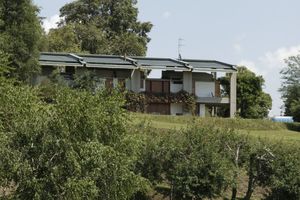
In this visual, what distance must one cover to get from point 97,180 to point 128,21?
56.4m

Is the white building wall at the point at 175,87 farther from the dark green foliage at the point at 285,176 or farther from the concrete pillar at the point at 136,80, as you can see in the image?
the dark green foliage at the point at 285,176

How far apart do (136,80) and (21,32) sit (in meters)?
12.3

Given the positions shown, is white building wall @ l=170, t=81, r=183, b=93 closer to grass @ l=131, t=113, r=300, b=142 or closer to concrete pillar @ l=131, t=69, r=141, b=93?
concrete pillar @ l=131, t=69, r=141, b=93

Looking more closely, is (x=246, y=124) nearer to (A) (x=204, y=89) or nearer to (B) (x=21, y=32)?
(A) (x=204, y=89)

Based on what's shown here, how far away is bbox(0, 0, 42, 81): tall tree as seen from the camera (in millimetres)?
40312

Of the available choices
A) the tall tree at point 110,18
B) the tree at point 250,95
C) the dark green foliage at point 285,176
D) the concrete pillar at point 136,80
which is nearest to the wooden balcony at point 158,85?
the concrete pillar at point 136,80

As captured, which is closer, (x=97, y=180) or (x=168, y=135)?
(x=97, y=180)

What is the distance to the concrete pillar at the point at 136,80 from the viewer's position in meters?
50.4

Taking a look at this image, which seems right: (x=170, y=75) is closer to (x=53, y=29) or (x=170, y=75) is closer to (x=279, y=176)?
(x=53, y=29)

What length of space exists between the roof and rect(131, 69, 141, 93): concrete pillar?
0.59 metres

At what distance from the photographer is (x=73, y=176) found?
17125 millimetres

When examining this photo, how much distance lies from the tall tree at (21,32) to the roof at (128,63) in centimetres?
559

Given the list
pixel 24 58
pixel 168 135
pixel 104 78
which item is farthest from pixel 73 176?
pixel 104 78

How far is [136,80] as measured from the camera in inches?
1997
